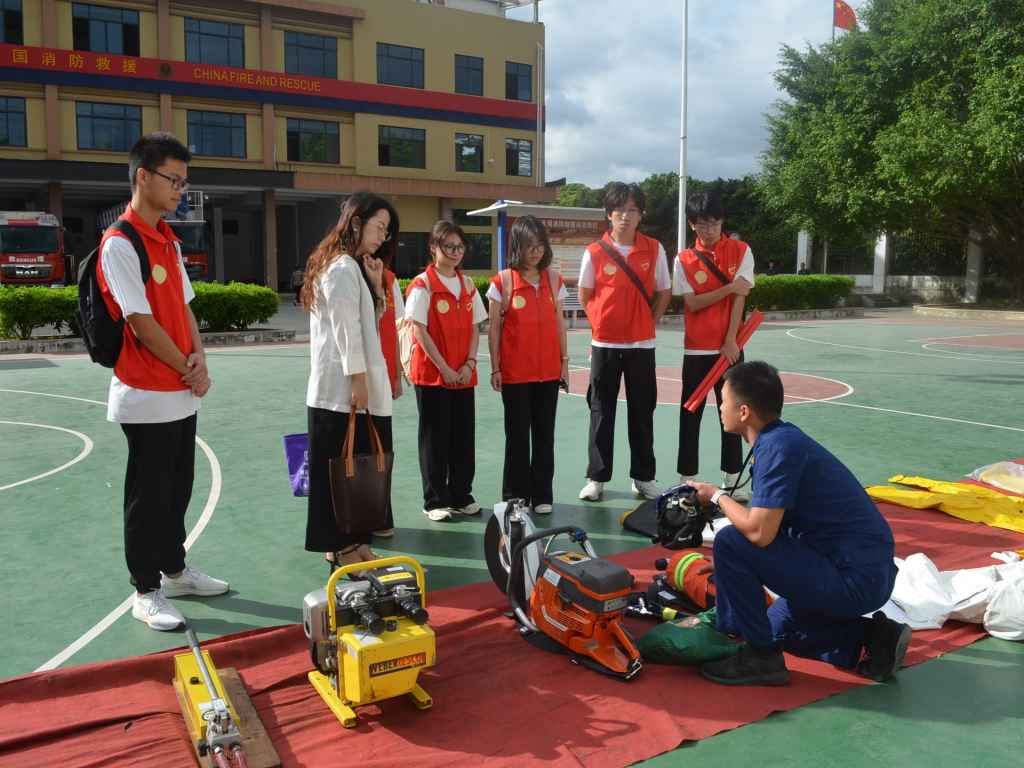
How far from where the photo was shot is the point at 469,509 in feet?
18.0

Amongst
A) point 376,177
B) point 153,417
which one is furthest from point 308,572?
point 376,177

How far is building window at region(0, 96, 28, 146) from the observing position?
1085 inches

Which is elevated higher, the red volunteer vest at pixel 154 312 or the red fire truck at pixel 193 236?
the red fire truck at pixel 193 236

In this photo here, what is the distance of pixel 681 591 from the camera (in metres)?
4.00

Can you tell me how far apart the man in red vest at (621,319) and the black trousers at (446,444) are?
2.78 ft

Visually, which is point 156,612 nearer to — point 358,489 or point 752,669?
point 358,489

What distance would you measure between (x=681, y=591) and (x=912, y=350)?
1319cm

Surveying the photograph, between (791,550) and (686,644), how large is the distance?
0.55 metres

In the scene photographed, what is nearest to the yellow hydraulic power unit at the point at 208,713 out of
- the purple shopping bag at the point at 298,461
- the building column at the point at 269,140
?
the purple shopping bag at the point at 298,461

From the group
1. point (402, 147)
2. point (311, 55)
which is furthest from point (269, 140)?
point (402, 147)

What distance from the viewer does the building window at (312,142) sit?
3183 cm

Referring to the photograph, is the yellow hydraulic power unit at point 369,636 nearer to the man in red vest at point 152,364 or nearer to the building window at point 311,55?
the man in red vest at point 152,364

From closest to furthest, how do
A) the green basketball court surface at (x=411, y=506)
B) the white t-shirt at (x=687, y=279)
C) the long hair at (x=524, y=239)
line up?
the green basketball court surface at (x=411, y=506), the long hair at (x=524, y=239), the white t-shirt at (x=687, y=279)

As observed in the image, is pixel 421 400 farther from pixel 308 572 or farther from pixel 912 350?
pixel 912 350
